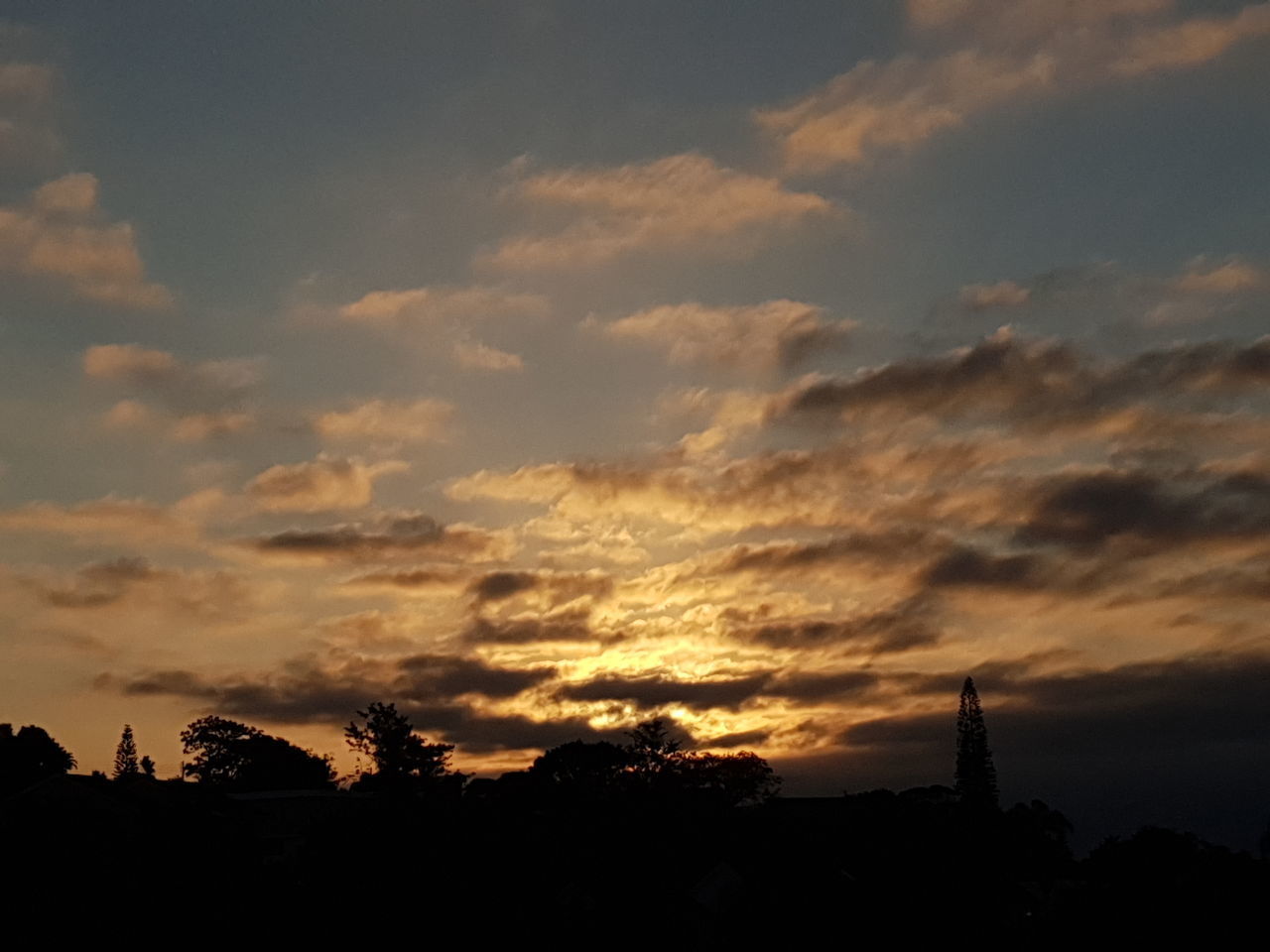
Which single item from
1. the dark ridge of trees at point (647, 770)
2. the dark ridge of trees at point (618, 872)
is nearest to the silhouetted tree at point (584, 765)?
the dark ridge of trees at point (647, 770)

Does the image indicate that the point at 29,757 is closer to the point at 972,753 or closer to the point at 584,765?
the point at 584,765

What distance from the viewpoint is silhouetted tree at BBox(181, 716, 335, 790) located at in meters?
156

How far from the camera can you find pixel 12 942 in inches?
1444

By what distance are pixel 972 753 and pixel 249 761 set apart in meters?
84.1

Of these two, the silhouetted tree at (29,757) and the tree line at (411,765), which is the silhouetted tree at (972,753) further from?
the silhouetted tree at (29,757)

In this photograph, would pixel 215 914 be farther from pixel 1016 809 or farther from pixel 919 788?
pixel 1016 809

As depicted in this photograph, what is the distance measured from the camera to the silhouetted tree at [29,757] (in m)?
124

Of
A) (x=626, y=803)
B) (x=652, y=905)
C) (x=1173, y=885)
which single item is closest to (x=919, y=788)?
(x=626, y=803)

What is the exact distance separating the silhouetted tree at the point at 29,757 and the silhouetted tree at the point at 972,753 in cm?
9160

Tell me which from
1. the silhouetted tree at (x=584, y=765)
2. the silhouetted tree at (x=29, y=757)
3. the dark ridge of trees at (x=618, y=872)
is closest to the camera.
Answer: the dark ridge of trees at (x=618, y=872)

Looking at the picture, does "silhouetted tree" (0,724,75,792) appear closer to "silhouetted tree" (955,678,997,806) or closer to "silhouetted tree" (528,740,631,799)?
"silhouetted tree" (528,740,631,799)

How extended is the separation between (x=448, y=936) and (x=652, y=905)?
71.7 ft

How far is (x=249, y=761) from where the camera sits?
162250 millimetres

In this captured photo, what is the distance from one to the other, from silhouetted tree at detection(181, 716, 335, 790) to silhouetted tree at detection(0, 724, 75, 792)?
1945 cm
